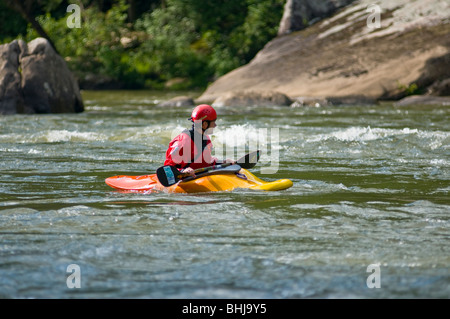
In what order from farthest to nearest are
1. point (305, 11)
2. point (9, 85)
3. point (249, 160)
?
1. point (305, 11)
2. point (9, 85)
3. point (249, 160)

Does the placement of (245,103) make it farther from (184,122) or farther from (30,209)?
(30,209)

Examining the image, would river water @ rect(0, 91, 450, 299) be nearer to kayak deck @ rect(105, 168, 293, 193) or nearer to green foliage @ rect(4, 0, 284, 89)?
kayak deck @ rect(105, 168, 293, 193)

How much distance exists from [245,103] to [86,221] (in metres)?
11.1

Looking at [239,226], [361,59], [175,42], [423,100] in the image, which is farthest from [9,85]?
[175,42]

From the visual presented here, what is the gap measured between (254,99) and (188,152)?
31.4ft

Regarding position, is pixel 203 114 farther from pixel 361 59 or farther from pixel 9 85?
pixel 361 59

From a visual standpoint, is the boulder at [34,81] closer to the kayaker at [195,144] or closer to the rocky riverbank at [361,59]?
the rocky riverbank at [361,59]

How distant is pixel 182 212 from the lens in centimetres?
545

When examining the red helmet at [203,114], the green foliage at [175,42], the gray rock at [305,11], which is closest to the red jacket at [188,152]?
the red helmet at [203,114]

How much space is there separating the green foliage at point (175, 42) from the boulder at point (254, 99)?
21.3 feet

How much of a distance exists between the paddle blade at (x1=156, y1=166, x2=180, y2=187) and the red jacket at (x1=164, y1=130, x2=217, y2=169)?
150 millimetres

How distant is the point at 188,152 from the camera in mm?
6578
